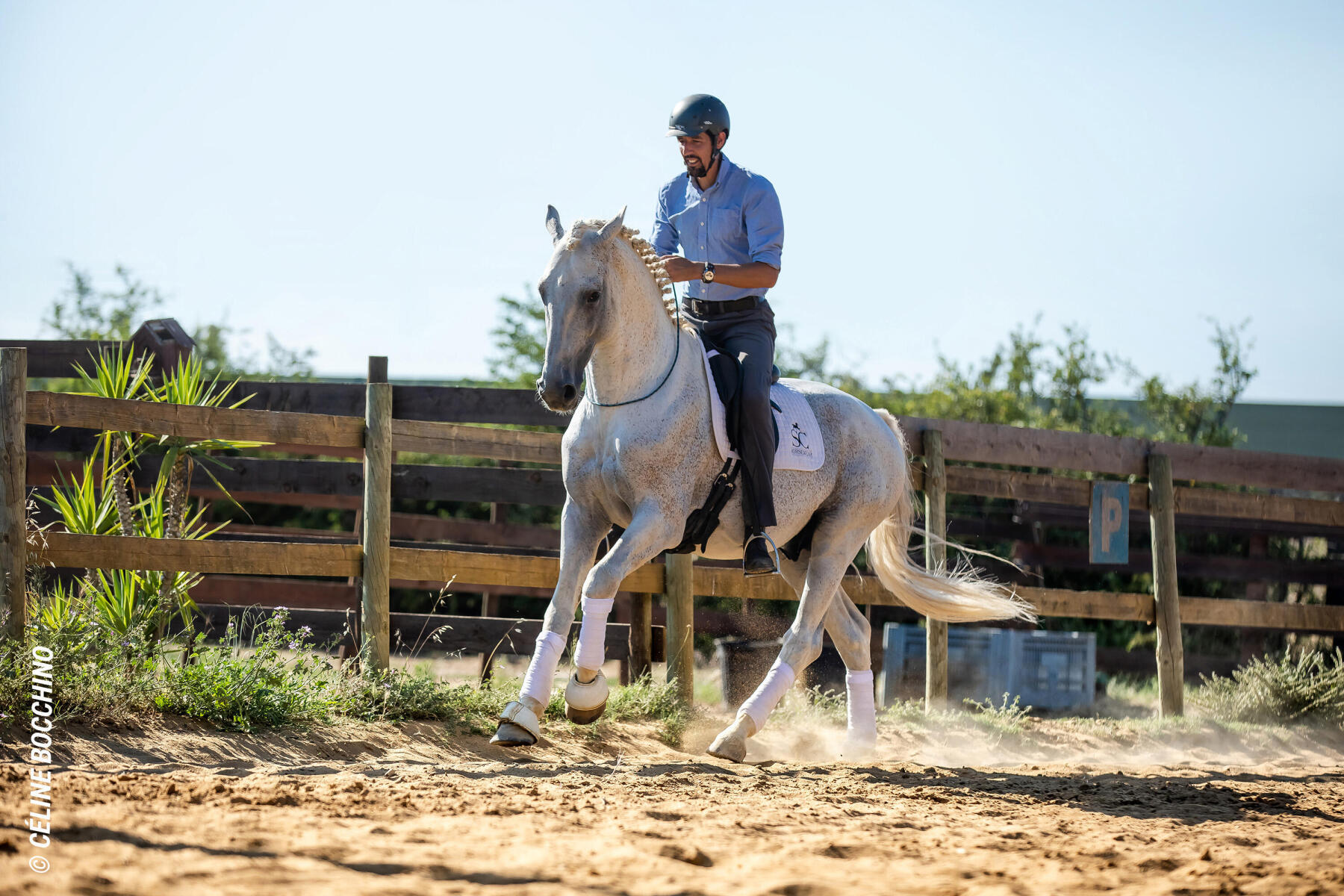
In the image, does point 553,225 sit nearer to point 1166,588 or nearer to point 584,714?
point 584,714

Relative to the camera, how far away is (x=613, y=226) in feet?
15.3

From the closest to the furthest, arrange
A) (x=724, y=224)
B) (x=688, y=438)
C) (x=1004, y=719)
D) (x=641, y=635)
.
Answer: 1. (x=688, y=438)
2. (x=724, y=224)
3. (x=641, y=635)
4. (x=1004, y=719)

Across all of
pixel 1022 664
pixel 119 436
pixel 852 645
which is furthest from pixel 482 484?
pixel 1022 664

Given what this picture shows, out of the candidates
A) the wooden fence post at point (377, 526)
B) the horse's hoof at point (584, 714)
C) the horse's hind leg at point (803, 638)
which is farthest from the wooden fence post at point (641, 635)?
the horse's hoof at point (584, 714)

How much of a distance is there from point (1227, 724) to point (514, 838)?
22.1 ft

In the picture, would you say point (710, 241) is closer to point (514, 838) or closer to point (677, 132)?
point (677, 132)

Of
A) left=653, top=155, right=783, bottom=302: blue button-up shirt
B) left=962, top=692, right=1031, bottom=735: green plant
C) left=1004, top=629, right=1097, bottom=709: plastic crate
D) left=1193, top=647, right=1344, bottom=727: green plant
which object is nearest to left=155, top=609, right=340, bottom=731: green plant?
left=653, top=155, right=783, bottom=302: blue button-up shirt

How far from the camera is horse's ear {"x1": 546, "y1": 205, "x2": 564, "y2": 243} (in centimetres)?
479

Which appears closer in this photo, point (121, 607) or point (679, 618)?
point (121, 607)

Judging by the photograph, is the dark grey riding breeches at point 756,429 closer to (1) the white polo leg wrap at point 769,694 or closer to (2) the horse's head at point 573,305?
(1) the white polo leg wrap at point 769,694

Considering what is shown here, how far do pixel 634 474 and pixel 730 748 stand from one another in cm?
129

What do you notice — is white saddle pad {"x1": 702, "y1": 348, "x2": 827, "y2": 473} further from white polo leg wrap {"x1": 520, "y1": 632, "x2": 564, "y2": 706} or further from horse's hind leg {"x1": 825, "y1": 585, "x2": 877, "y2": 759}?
white polo leg wrap {"x1": 520, "y1": 632, "x2": 564, "y2": 706}

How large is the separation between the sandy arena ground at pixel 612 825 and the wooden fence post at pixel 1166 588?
3206 mm

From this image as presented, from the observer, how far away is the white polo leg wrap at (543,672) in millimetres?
4602
